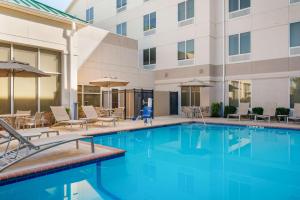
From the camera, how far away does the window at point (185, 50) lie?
64.5 feet

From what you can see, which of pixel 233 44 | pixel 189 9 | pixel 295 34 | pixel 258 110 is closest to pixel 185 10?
pixel 189 9

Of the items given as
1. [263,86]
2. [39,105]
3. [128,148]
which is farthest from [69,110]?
[263,86]

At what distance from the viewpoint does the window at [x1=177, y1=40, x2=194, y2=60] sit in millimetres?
19656

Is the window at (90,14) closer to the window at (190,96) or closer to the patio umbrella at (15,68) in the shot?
the window at (190,96)

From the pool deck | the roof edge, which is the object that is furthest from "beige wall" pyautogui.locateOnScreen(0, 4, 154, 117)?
the pool deck

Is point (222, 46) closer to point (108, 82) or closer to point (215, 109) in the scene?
point (215, 109)

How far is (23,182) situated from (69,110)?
8.53 meters

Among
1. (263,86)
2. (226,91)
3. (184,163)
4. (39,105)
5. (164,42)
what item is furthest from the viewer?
(164,42)

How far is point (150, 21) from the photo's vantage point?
872 inches

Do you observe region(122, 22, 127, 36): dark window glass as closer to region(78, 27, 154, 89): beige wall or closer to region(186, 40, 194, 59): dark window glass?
region(78, 27, 154, 89): beige wall

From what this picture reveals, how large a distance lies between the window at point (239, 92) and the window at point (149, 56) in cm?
701

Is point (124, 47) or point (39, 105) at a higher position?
point (124, 47)

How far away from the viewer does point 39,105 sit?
12.6 metres

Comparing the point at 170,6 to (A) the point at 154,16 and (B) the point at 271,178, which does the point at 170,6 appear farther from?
(B) the point at 271,178
